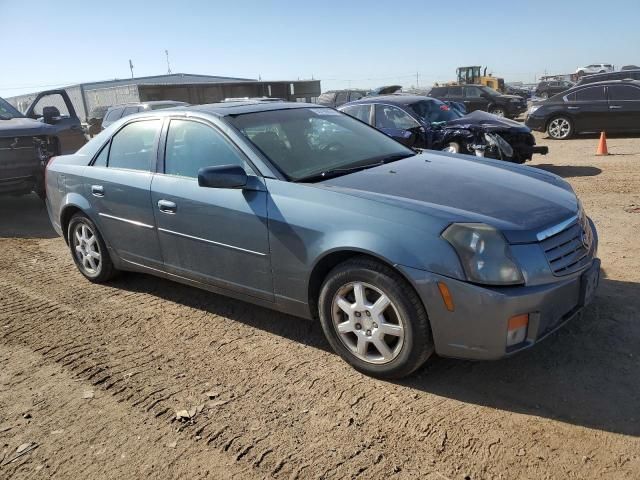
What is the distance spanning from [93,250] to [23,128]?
423cm

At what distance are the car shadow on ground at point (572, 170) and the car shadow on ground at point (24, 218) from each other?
8271 mm

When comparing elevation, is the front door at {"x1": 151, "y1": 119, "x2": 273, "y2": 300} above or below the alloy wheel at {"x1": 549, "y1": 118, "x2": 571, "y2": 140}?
above

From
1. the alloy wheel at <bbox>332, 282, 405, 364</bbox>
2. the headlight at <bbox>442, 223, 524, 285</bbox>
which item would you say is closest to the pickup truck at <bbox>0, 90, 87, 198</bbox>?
the alloy wheel at <bbox>332, 282, 405, 364</bbox>

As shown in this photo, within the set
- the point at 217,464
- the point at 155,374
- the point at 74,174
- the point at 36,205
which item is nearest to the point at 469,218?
the point at 217,464

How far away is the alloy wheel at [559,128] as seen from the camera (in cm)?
1406

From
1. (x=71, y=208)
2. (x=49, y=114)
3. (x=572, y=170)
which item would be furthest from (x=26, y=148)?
(x=572, y=170)

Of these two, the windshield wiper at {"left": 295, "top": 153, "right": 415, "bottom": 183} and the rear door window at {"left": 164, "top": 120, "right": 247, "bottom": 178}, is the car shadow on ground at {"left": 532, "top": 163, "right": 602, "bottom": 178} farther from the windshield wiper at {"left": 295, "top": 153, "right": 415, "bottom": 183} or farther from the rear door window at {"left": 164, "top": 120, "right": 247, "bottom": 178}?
the rear door window at {"left": 164, "top": 120, "right": 247, "bottom": 178}

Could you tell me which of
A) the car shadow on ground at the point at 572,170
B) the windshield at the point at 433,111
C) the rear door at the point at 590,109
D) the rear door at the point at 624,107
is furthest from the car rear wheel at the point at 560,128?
the windshield at the point at 433,111

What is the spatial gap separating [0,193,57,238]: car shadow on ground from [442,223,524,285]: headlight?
6107 millimetres

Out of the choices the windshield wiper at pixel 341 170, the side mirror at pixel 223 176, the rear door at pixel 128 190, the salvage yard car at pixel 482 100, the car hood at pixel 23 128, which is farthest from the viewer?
the salvage yard car at pixel 482 100

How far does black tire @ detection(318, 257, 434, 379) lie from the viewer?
2875 millimetres

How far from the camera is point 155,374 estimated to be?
336cm

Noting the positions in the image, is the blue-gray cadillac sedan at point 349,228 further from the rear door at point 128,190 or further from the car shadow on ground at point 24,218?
the car shadow on ground at point 24,218

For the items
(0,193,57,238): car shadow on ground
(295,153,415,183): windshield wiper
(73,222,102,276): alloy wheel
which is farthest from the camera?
(0,193,57,238): car shadow on ground
